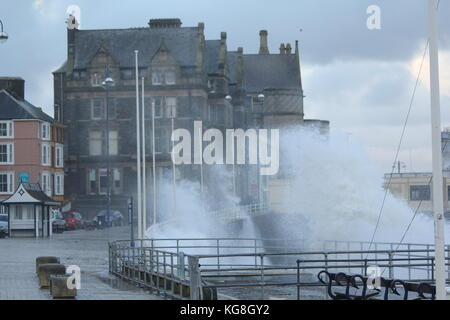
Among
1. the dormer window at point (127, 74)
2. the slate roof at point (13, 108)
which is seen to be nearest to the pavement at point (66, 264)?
the slate roof at point (13, 108)

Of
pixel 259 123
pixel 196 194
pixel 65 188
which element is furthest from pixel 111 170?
pixel 259 123

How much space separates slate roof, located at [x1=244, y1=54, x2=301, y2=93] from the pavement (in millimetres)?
78527

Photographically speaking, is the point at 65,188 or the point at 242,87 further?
the point at 242,87

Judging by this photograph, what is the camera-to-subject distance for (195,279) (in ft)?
67.5

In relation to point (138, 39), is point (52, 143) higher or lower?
lower

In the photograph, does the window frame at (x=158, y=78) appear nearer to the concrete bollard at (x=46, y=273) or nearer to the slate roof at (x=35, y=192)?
the slate roof at (x=35, y=192)

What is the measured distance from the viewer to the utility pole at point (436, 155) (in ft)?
55.1

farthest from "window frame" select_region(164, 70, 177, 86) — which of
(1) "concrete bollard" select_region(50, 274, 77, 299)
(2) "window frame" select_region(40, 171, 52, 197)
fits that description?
(1) "concrete bollard" select_region(50, 274, 77, 299)

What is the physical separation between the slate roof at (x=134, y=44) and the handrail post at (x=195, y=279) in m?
73.9

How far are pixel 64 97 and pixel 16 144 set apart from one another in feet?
54.8

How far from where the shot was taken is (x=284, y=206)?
301ft

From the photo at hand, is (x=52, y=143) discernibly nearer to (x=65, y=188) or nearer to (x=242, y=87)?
(x=65, y=188)

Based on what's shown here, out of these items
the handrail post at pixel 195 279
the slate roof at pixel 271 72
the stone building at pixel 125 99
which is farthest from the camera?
the slate roof at pixel 271 72

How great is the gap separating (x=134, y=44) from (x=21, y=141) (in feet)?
61.9
